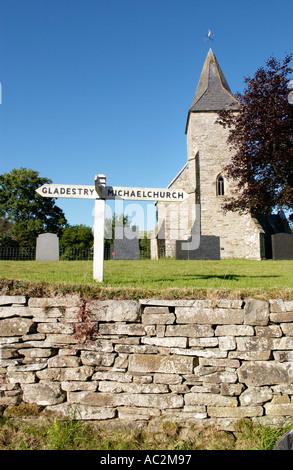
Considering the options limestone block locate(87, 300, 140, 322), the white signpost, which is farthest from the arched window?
limestone block locate(87, 300, 140, 322)

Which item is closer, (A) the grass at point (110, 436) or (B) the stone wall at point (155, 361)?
(A) the grass at point (110, 436)

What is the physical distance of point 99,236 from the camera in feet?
19.6

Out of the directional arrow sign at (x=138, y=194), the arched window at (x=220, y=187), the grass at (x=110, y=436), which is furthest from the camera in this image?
the arched window at (x=220, y=187)

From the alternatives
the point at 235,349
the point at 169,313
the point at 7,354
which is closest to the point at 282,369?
the point at 235,349

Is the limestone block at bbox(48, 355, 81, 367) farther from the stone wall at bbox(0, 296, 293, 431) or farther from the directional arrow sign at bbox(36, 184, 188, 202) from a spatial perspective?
the directional arrow sign at bbox(36, 184, 188, 202)

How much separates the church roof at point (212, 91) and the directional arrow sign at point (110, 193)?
69.7ft

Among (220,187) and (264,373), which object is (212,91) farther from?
(264,373)

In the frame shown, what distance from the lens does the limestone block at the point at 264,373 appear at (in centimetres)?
357

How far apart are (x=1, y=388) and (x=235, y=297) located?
3.05 metres

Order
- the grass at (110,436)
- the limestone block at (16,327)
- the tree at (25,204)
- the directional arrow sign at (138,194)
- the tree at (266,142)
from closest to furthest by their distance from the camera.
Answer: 1. the grass at (110,436)
2. the limestone block at (16,327)
3. the directional arrow sign at (138,194)
4. the tree at (266,142)
5. the tree at (25,204)

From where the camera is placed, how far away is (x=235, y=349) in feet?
11.9

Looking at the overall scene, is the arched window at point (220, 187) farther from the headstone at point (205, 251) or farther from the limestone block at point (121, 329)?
the limestone block at point (121, 329)

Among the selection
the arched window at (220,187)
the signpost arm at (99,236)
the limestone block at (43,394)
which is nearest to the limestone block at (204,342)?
the limestone block at (43,394)
